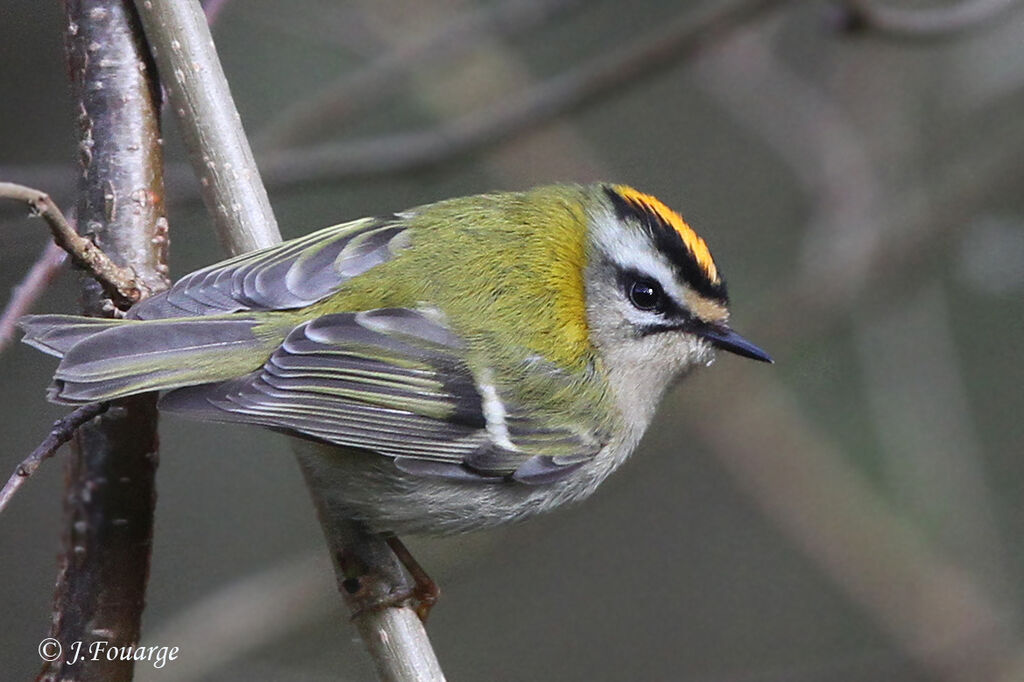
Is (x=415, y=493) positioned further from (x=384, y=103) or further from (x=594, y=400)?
(x=384, y=103)

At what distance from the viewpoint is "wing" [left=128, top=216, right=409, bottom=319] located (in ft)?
6.69

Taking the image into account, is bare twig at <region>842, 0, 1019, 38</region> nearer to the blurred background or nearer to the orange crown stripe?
the blurred background

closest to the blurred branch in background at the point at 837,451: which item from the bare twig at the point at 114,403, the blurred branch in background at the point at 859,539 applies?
the blurred branch in background at the point at 859,539

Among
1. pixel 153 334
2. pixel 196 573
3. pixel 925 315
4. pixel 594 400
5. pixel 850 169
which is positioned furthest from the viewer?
pixel 196 573

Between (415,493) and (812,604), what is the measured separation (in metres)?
4.09

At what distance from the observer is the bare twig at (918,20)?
3240mm

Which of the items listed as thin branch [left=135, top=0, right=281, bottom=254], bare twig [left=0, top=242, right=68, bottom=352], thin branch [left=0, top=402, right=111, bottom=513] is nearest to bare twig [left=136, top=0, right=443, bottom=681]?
thin branch [left=135, top=0, right=281, bottom=254]

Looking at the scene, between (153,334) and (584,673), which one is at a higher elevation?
(584,673)

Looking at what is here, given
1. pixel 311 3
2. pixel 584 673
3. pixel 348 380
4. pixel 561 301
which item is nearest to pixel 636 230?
pixel 561 301

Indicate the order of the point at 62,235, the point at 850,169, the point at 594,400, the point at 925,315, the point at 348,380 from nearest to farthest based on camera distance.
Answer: the point at 62,235, the point at 348,380, the point at 594,400, the point at 850,169, the point at 925,315

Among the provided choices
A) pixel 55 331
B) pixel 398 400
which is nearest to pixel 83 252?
pixel 55 331

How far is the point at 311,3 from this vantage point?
15.4 ft

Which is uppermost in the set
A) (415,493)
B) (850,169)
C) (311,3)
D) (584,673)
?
(311,3)

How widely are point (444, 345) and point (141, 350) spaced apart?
605 millimetres
